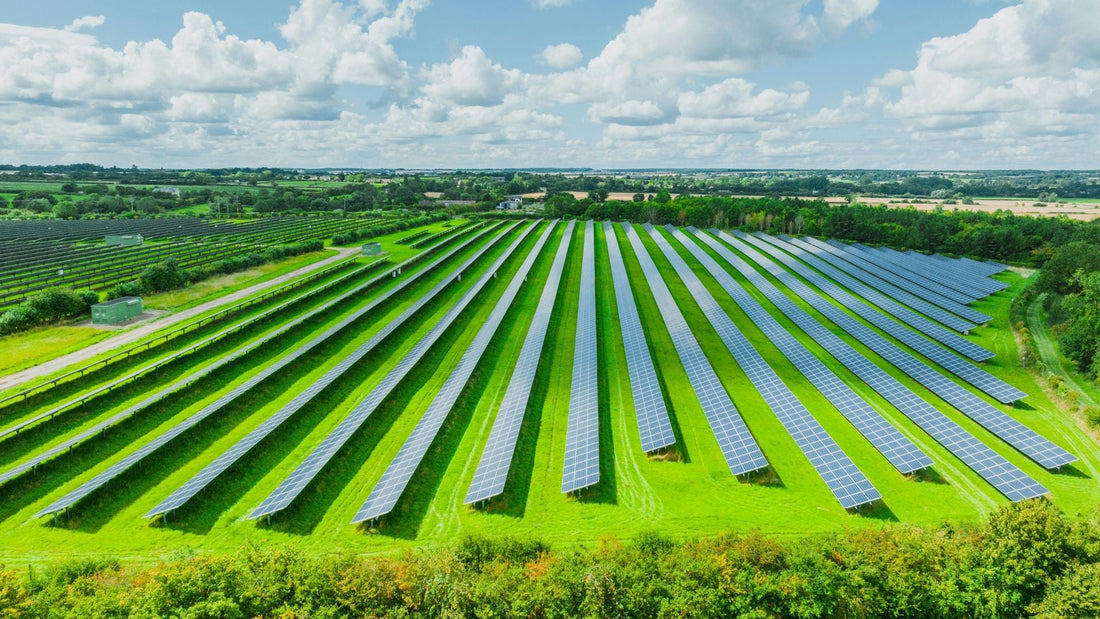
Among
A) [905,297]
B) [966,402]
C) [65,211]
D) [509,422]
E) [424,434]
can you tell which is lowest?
[966,402]

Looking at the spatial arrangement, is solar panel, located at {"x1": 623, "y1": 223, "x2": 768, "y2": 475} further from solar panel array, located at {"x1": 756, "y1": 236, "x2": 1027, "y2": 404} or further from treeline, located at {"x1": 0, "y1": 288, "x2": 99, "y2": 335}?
treeline, located at {"x1": 0, "y1": 288, "x2": 99, "y2": 335}

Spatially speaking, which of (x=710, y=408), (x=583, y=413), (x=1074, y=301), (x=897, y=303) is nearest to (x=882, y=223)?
(x=897, y=303)

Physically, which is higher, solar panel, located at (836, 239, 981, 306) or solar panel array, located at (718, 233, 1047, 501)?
solar panel, located at (836, 239, 981, 306)

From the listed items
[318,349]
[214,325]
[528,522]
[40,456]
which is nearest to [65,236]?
[214,325]

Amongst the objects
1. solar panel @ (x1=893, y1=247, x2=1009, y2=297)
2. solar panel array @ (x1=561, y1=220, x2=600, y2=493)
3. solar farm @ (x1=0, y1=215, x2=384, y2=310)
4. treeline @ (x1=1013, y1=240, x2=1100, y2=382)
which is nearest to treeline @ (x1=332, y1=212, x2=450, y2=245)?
solar farm @ (x1=0, y1=215, x2=384, y2=310)

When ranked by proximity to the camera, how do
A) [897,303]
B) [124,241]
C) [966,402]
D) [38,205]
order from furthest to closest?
[38,205] < [124,241] < [897,303] < [966,402]

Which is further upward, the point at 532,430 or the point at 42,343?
the point at 42,343

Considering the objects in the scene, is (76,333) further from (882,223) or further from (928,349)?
(882,223)

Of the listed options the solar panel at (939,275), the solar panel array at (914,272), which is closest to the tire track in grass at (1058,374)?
the solar panel at (939,275)
